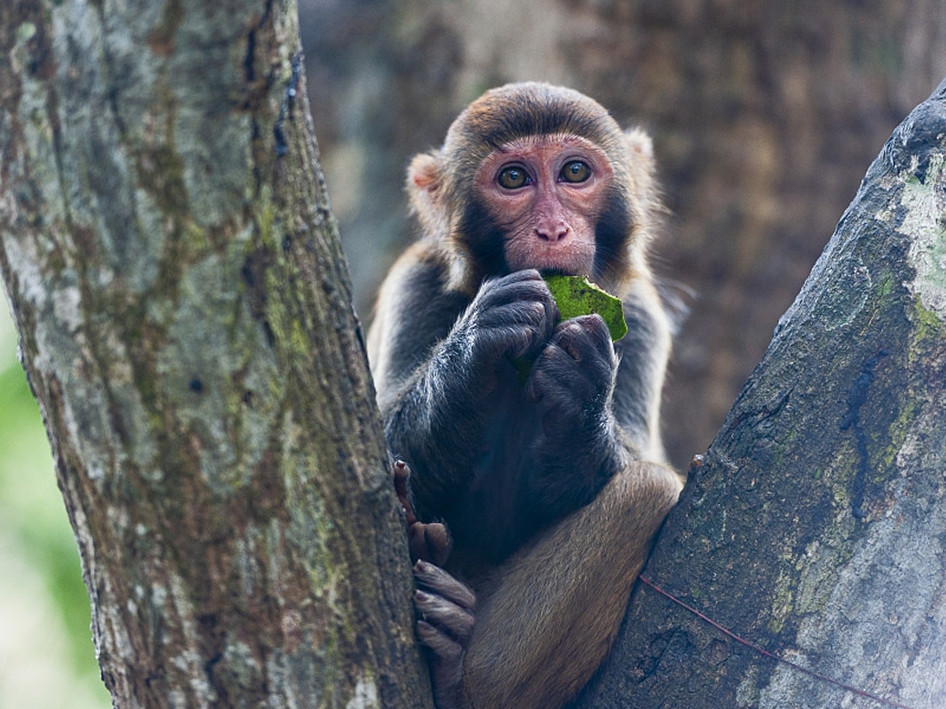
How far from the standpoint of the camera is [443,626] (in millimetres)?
3576

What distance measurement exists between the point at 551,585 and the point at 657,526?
1.57 feet

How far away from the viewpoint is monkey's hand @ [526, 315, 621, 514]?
4004 mm

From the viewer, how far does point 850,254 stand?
338cm

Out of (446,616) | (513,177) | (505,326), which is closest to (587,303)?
(505,326)

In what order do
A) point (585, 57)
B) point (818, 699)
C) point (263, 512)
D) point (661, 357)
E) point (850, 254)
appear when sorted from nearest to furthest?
point (263, 512)
point (818, 699)
point (850, 254)
point (661, 357)
point (585, 57)

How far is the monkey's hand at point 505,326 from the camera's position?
3.96 meters

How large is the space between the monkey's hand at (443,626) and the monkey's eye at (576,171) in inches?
84.8

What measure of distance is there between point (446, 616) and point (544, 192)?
2144mm

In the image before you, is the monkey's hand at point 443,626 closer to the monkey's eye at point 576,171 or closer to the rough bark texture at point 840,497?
the rough bark texture at point 840,497

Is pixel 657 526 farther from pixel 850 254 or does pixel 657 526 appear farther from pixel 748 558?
pixel 850 254

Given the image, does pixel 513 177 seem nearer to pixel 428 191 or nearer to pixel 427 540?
pixel 428 191

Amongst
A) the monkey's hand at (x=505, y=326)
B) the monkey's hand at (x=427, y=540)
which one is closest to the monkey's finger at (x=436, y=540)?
the monkey's hand at (x=427, y=540)

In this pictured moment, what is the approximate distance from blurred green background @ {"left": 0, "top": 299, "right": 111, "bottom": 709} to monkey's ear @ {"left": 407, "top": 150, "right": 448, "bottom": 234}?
495 centimetres

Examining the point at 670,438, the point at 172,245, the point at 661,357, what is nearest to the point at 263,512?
the point at 172,245
